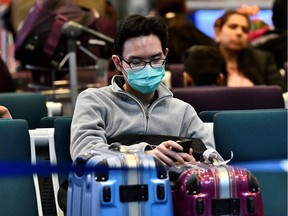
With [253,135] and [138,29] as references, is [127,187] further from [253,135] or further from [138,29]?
[253,135]

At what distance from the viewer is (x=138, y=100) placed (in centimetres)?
505

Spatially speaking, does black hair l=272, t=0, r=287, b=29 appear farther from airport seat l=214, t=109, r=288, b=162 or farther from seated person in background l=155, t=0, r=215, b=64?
airport seat l=214, t=109, r=288, b=162

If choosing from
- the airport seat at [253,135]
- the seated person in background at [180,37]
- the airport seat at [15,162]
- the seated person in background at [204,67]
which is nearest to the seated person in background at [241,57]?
the seated person in background at [180,37]

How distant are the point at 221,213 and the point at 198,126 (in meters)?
0.79

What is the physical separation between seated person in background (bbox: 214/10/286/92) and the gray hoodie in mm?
3132

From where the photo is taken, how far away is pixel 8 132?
5039mm

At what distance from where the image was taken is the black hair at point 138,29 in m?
5.02

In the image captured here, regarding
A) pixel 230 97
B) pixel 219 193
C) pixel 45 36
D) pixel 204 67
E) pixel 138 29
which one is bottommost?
pixel 219 193

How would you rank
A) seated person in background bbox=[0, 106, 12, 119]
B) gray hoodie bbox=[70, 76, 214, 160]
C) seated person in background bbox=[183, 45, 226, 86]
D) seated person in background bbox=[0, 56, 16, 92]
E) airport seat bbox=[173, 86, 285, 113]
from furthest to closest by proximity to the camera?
seated person in background bbox=[0, 56, 16, 92] → seated person in background bbox=[183, 45, 226, 86] → airport seat bbox=[173, 86, 285, 113] → seated person in background bbox=[0, 106, 12, 119] → gray hoodie bbox=[70, 76, 214, 160]

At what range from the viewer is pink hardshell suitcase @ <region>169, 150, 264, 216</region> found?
→ 4363 millimetres

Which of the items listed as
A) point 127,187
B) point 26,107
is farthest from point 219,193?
point 26,107

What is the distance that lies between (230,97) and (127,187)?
91.1 inches

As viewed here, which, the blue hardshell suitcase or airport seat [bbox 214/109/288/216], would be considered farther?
airport seat [bbox 214/109/288/216]

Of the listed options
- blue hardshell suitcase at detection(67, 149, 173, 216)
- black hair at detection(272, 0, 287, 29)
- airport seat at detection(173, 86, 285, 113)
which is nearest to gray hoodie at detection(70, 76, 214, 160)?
blue hardshell suitcase at detection(67, 149, 173, 216)
